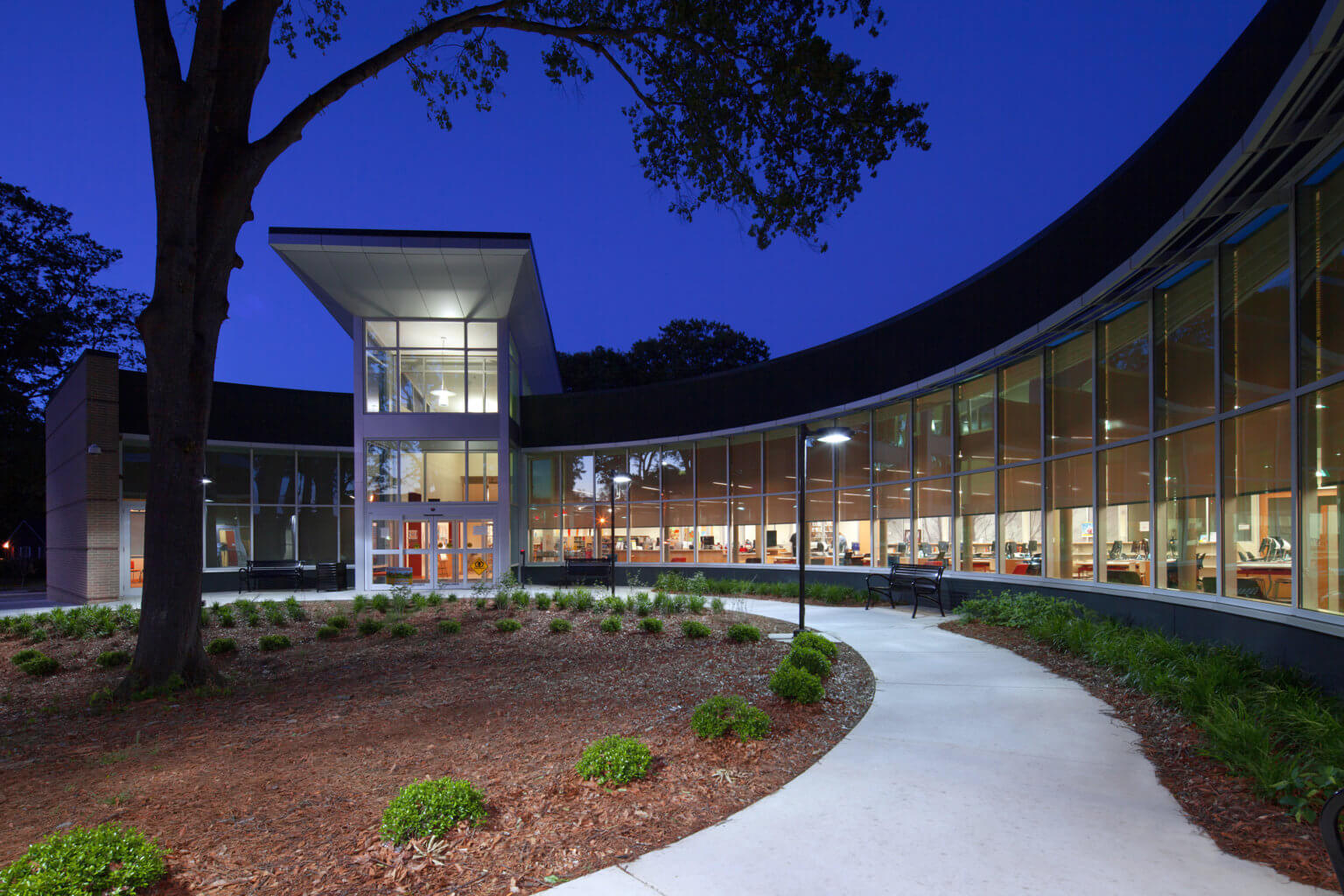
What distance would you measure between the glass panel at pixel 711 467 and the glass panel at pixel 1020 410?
915cm

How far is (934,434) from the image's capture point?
14.8 m

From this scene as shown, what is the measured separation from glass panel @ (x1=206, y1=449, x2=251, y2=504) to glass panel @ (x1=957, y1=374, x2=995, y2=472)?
22.9 m

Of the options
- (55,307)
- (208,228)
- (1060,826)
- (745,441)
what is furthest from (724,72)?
(55,307)

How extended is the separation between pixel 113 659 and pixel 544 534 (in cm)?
1499

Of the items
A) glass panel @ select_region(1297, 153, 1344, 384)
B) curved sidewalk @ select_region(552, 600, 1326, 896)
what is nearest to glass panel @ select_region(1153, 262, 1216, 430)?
glass panel @ select_region(1297, 153, 1344, 384)

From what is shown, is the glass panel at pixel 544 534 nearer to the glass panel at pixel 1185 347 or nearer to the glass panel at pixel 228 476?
the glass panel at pixel 228 476

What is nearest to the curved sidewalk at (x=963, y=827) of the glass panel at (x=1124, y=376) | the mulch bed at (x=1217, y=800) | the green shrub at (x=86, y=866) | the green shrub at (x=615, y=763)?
the mulch bed at (x=1217, y=800)

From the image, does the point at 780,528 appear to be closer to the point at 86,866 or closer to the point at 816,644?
the point at 816,644

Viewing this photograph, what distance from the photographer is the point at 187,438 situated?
7809 mm

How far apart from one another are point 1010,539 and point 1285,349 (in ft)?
21.9

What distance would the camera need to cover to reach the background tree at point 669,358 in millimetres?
49688

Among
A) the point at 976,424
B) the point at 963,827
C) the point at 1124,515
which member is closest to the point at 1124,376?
the point at 1124,515

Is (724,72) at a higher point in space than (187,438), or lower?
higher

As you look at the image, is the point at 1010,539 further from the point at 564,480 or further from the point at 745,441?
the point at 564,480
